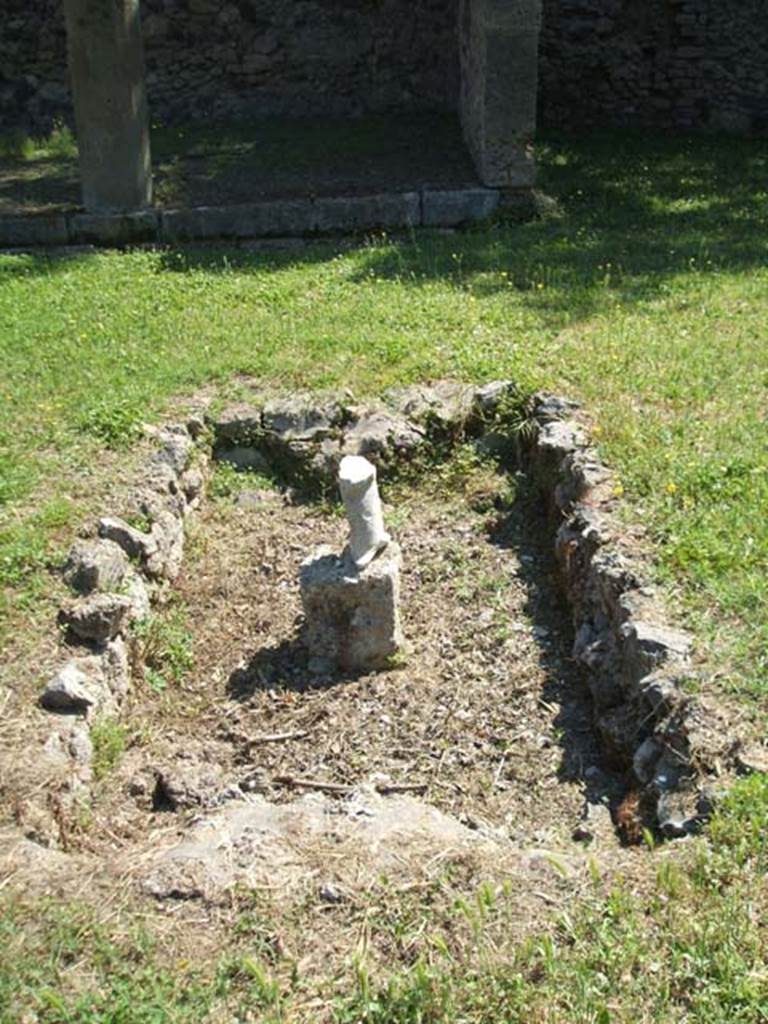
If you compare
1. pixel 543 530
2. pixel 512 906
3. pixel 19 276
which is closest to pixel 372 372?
pixel 543 530

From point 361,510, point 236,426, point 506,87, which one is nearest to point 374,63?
point 506,87

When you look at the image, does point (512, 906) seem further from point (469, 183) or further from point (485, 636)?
point (469, 183)

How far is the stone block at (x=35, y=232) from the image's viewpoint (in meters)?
10.3

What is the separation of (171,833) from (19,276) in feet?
20.5

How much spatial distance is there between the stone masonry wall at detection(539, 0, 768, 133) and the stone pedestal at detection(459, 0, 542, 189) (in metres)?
2.92

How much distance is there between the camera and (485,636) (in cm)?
546

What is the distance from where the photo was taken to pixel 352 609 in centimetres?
520

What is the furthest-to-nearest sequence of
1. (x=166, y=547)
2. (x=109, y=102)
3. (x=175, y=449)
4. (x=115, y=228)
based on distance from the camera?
(x=115, y=228)
(x=109, y=102)
(x=175, y=449)
(x=166, y=547)

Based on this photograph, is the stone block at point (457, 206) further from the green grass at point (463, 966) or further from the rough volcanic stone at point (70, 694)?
the green grass at point (463, 966)

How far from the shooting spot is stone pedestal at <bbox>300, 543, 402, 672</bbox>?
17.0 feet

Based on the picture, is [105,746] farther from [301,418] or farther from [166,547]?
[301,418]

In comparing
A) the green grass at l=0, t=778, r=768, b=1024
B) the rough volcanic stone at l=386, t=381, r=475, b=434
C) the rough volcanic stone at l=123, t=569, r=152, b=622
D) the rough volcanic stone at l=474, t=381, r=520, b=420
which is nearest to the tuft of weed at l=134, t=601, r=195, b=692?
the rough volcanic stone at l=123, t=569, r=152, b=622

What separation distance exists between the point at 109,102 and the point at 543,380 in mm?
4864

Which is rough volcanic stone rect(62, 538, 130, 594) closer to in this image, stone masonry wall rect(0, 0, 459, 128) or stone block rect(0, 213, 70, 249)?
stone block rect(0, 213, 70, 249)
